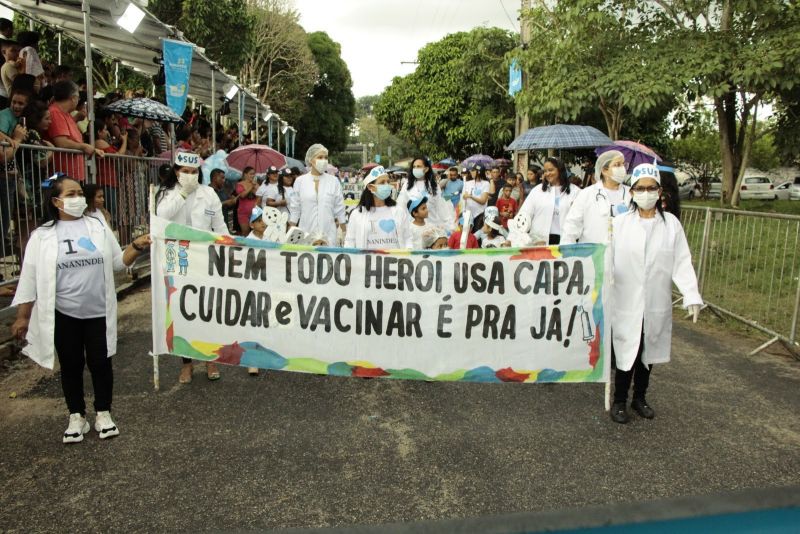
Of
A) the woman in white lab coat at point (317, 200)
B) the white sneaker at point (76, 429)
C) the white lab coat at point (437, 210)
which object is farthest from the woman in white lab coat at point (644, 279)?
the white lab coat at point (437, 210)

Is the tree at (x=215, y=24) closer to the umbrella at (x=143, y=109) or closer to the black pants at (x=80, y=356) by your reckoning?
the umbrella at (x=143, y=109)

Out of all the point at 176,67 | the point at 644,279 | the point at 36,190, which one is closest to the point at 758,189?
the point at 176,67

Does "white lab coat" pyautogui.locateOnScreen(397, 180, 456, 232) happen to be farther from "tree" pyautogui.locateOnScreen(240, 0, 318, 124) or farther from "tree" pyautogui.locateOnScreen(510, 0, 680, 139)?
"tree" pyautogui.locateOnScreen(240, 0, 318, 124)

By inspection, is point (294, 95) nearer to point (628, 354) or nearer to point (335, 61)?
point (335, 61)

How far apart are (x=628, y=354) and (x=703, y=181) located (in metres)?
34.4

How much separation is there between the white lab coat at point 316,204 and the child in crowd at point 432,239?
1.35m

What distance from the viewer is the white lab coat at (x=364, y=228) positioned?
6.21 m

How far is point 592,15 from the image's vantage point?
13.8 m

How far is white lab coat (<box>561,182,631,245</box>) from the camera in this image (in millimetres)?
5750

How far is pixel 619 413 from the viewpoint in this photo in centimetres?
491

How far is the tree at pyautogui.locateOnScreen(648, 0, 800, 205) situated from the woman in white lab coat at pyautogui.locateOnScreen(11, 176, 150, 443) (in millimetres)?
11787

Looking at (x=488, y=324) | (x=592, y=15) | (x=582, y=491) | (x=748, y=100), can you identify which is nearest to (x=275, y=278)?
(x=488, y=324)

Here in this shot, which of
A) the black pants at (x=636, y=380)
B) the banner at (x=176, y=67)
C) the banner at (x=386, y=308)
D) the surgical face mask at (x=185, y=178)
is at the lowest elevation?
the black pants at (x=636, y=380)

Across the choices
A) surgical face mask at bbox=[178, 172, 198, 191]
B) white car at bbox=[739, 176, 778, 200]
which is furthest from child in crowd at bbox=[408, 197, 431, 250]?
white car at bbox=[739, 176, 778, 200]
